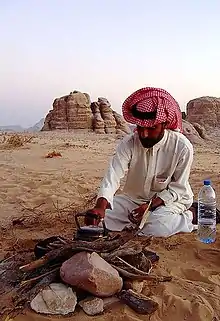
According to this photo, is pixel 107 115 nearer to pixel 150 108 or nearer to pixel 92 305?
pixel 150 108

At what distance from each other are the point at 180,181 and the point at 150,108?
0.89 metres

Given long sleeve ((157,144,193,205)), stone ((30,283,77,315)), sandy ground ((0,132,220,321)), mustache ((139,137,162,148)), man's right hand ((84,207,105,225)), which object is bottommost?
sandy ground ((0,132,220,321))

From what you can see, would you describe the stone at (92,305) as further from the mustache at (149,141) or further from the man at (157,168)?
the mustache at (149,141)

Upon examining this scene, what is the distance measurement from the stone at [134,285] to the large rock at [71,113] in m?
27.7

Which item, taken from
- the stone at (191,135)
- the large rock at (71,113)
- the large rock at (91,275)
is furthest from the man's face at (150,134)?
the large rock at (71,113)

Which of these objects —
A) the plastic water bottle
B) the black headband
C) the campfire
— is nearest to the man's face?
the black headband

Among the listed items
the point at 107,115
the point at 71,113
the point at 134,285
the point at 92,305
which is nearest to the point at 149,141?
the point at 134,285

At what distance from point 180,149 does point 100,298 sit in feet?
6.24

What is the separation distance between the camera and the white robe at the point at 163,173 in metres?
4.59

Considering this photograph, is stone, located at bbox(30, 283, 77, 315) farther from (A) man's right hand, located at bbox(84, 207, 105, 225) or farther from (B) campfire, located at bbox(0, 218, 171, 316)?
(A) man's right hand, located at bbox(84, 207, 105, 225)

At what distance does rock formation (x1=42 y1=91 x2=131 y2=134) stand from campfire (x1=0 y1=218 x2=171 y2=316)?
26.8 metres

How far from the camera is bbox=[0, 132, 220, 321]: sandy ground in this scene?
3.19m

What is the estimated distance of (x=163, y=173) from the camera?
475 cm

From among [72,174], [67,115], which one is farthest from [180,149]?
[67,115]
